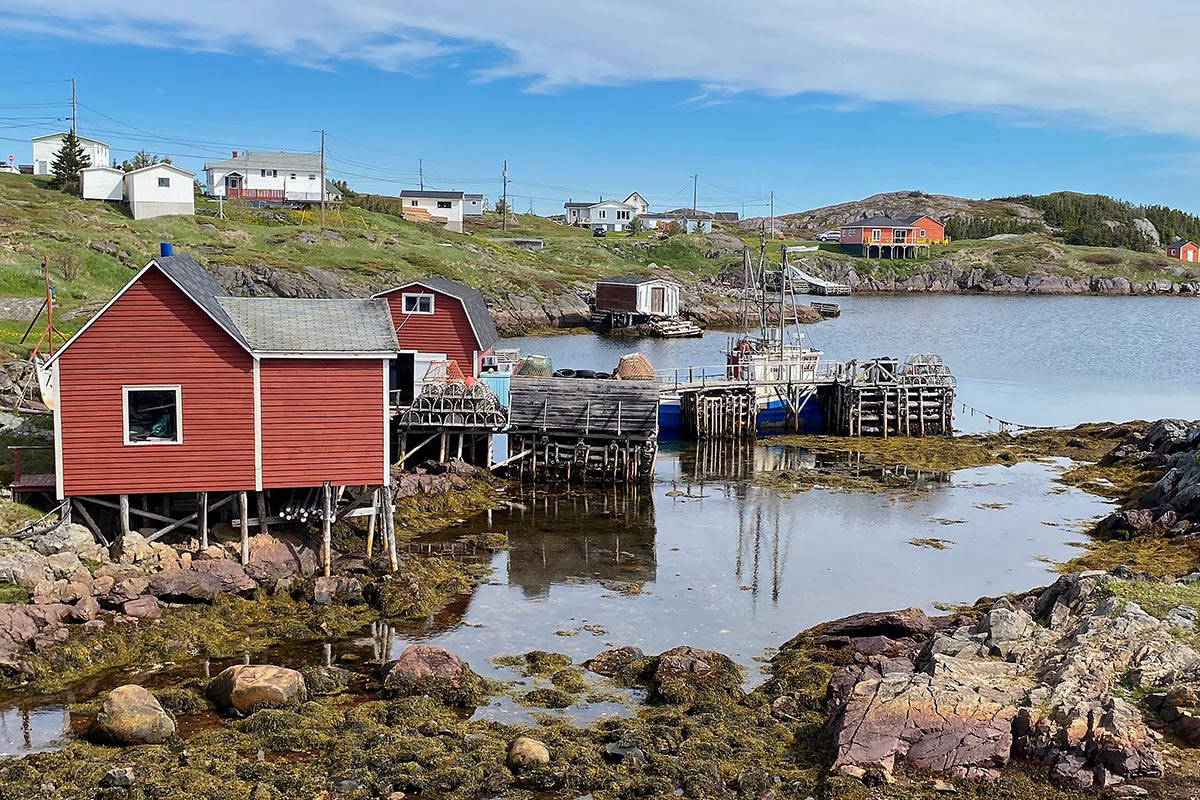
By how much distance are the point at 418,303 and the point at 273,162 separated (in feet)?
278

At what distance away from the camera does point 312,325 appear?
95.1 feet

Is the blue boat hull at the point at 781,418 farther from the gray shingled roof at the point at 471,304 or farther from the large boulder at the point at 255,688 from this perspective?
the large boulder at the point at 255,688

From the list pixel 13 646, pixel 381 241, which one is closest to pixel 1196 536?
pixel 13 646

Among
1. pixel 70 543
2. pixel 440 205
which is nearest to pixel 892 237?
pixel 440 205

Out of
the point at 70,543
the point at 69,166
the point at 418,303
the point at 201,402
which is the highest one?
the point at 69,166

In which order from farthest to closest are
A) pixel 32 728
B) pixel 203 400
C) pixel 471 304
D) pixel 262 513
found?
pixel 471 304
pixel 262 513
pixel 203 400
pixel 32 728

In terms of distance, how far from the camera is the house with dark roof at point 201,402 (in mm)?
26375

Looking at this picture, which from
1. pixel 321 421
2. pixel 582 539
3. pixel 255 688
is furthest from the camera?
pixel 582 539

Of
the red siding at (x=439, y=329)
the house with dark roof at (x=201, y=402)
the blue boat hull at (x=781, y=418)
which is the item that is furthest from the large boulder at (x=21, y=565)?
the blue boat hull at (x=781, y=418)

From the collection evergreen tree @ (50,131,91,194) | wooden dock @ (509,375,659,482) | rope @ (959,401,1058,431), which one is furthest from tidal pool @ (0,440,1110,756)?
evergreen tree @ (50,131,91,194)

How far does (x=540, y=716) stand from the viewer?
20828 millimetres

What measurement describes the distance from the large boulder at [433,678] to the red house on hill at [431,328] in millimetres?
20957

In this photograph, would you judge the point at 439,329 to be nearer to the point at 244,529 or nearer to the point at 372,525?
the point at 372,525

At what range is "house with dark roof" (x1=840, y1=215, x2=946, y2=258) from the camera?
171875 millimetres
